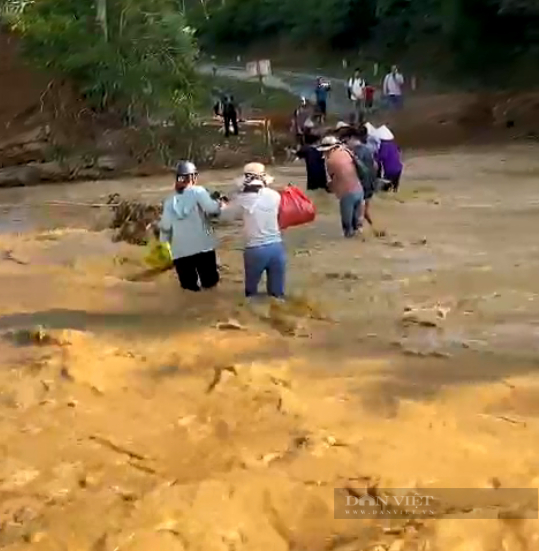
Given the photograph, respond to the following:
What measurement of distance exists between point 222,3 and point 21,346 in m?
52.8

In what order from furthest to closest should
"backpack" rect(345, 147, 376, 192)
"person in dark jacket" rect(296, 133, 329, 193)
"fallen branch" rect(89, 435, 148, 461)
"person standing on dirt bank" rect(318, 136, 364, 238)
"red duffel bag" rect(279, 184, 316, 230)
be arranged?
"person in dark jacket" rect(296, 133, 329, 193) < "backpack" rect(345, 147, 376, 192) < "person standing on dirt bank" rect(318, 136, 364, 238) < "red duffel bag" rect(279, 184, 316, 230) < "fallen branch" rect(89, 435, 148, 461)

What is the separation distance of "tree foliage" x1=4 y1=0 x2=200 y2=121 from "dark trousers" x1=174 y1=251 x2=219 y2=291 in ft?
65.3

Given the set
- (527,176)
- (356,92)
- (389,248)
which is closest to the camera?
(389,248)

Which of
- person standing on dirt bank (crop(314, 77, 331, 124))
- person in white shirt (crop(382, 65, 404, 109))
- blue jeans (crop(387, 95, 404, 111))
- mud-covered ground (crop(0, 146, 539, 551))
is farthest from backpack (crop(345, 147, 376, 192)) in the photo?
blue jeans (crop(387, 95, 404, 111))

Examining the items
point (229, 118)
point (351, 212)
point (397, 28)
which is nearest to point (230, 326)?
point (351, 212)

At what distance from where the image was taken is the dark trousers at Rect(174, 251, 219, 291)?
10266 millimetres

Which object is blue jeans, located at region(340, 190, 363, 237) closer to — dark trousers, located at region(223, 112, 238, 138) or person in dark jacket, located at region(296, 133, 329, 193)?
person in dark jacket, located at region(296, 133, 329, 193)

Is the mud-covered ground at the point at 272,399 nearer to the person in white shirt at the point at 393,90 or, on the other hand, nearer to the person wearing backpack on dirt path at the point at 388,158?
the person wearing backpack on dirt path at the point at 388,158

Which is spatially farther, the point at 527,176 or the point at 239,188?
the point at 527,176

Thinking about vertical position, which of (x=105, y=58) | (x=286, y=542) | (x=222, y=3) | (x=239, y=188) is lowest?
(x=286, y=542)

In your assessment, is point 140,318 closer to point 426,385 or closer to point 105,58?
point 426,385

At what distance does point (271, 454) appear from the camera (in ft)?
20.5

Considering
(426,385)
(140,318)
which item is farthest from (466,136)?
(426,385)

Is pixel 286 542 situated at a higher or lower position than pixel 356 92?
lower
